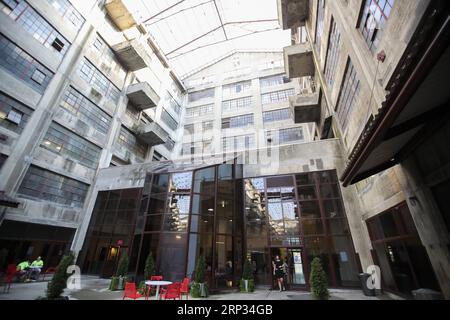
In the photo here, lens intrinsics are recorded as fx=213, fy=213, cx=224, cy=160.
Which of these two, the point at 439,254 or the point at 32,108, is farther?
the point at 32,108

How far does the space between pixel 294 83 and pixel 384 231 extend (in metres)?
25.0

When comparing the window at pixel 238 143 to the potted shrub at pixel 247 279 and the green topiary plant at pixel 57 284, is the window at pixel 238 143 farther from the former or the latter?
the green topiary plant at pixel 57 284

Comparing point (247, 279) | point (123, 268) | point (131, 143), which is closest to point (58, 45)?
point (131, 143)

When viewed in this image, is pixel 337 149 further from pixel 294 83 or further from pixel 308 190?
pixel 294 83

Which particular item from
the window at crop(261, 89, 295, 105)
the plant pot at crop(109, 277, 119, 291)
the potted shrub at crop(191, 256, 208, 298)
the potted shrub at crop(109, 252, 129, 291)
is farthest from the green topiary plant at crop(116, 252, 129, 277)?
the window at crop(261, 89, 295, 105)

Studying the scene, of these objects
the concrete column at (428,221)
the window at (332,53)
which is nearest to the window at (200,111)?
the window at (332,53)

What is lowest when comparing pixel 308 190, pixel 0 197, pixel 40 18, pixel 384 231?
pixel 384 231

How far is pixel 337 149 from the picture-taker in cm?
1564

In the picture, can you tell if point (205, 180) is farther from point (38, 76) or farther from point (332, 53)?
point (38, 76)

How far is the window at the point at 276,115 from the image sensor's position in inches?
1153

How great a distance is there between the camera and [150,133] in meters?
26.6

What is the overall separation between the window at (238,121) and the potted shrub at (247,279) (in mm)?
21552

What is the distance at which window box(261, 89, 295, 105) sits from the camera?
1213 inches

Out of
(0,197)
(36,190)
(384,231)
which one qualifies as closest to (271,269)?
(384,231)
